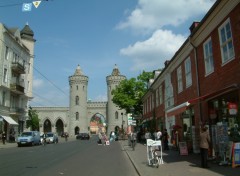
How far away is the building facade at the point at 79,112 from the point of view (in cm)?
9806

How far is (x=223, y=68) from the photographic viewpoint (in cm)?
1436

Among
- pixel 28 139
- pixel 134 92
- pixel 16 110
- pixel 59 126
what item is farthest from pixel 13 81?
pixel 59 126

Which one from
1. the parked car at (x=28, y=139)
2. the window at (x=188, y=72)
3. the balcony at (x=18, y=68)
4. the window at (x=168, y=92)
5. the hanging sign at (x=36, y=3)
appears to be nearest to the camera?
the hanging sign at (x=36, y=3)

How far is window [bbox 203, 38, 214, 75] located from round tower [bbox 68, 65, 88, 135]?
8332 centimetres

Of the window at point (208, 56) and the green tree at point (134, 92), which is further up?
the green tree at point (134, 92)

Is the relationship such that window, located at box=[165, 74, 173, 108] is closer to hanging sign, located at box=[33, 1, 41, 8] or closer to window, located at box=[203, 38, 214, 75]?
window, located at box=[203, 38, 214, 75]

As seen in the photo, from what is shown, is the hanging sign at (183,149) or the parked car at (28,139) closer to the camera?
the hanging sign at (183,149)

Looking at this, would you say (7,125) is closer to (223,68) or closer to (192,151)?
(192,151)

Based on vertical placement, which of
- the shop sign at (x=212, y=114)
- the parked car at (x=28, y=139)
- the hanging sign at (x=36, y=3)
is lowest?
the parked car at (x=28, y=139)

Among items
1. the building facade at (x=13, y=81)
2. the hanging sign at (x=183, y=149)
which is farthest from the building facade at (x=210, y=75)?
the building facade at (x=13, y=81)

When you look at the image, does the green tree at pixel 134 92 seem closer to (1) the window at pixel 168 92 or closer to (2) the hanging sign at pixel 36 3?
(1) the window at pixel 168 92

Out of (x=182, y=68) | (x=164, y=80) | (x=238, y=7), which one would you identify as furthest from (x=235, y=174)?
(x=164, y=80)

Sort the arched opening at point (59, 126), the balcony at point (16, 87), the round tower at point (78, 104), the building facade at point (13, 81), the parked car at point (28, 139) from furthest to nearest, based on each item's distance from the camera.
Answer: the arched opening at point (59, 126), the round tower at point (78, 104), the balcony at point (16, 87), the building facade at point (13, 81), the parked car at point (28, 139)

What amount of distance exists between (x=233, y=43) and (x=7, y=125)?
38.8 metres
